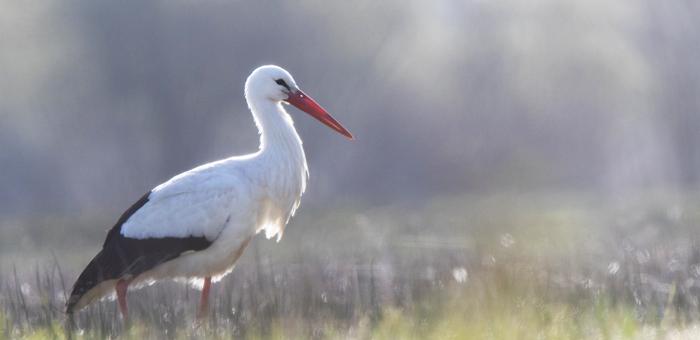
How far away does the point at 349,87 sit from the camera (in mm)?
26906

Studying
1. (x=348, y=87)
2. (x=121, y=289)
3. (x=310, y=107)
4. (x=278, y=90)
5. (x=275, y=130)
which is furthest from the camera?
(x=348, y=87)

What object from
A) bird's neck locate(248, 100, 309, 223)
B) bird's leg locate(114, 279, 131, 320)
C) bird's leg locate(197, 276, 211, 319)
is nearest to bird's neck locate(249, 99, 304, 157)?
bird's neck locate(248, 100, 309, 223)

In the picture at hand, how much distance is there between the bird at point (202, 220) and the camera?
7.45 metres

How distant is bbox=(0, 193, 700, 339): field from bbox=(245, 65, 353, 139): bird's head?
89 centimetres

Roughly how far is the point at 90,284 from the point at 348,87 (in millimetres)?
19546

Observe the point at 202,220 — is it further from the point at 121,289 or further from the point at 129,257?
the point at 121,289

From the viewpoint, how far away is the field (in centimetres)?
568

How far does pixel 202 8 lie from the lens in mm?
24906

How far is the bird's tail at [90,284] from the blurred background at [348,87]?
1409 cm

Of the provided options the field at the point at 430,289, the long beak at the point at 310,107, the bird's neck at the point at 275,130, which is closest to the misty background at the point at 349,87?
the field at the point at 430,289

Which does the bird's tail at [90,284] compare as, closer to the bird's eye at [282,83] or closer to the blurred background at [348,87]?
the bird's eye at [282,83]

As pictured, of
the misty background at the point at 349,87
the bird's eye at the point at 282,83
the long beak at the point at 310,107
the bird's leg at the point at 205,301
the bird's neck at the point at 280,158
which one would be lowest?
the bird's leg at the point at 205,301

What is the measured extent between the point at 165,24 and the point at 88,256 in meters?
11.3

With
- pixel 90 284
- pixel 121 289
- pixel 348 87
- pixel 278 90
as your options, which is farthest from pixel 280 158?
pixel 348 87
